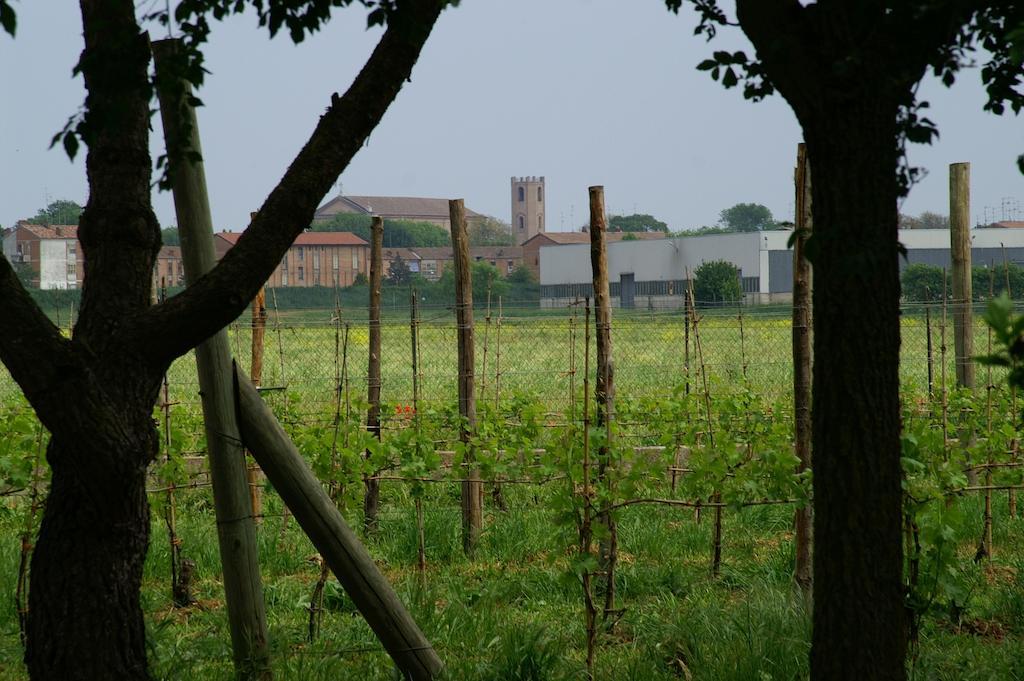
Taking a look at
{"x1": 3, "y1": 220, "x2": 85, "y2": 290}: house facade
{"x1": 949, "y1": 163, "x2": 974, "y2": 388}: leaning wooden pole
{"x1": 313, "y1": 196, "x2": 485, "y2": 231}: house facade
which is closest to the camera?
{"x1": 949, "y1": 163, "x2": 974, "y2": 388}: leaning wooden pole

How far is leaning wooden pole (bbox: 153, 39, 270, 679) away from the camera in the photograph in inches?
132

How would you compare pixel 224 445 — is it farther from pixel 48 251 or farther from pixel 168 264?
pixel 48 251

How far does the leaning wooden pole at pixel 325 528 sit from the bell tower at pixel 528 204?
15074 centimetres

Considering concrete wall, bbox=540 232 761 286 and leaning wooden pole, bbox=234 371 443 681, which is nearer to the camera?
leaning wooden pole, bbox=234 371 443 681

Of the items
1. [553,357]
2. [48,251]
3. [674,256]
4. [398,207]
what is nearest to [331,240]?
[48,251]

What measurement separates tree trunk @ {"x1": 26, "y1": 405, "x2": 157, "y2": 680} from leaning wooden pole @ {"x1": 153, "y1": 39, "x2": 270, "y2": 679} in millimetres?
530

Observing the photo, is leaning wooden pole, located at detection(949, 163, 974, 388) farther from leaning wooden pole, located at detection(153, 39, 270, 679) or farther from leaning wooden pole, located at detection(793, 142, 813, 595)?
leaning wooden pole, located at detection(153, 39, 270, 679)

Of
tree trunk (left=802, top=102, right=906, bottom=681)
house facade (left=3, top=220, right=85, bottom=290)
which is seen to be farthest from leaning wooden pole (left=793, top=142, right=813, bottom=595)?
house facade (left=3, top=220, right=85, bottom=290)

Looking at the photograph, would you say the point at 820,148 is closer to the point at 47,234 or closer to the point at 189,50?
the point at 189,50

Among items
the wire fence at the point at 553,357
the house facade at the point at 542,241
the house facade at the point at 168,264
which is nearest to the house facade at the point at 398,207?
the house facade at the point at 542,241

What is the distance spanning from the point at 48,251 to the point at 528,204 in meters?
117

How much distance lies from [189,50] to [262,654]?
204 cm

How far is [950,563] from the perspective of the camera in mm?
4086

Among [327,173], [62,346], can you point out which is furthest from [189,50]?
[62,346]
